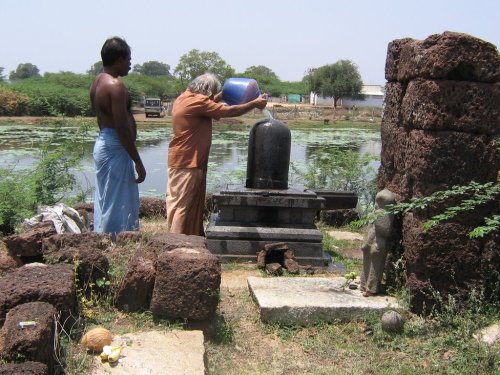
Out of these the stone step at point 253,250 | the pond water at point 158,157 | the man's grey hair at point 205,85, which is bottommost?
the pond water at point 158,157

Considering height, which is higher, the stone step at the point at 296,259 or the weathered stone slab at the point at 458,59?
the weathered stone slab at the point at 458,59

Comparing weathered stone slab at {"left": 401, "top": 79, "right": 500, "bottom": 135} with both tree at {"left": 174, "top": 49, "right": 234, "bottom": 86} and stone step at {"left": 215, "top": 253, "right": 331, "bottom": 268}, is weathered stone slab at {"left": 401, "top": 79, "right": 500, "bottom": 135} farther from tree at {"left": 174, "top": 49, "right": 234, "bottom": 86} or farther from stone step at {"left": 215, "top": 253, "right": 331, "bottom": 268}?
tree at {"left": 174, "top": 49, "right": 234, "bottom": 86}

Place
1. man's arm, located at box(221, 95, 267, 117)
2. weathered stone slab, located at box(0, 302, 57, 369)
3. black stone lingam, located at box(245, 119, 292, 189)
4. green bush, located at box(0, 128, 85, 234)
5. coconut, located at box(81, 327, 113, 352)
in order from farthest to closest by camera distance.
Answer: green bush, located at box(0, 128, 85, 234) < black stone lingam, located at box(245, 119, 292, 189) < man's arm, located at box(221, 95, 267, 117) < coconut, located at box(81, 327, 113, 352) < weathered stone slab, located at box(0, 302, 57, 369)

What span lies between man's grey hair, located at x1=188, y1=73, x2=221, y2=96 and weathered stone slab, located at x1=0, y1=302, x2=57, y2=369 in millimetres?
2892

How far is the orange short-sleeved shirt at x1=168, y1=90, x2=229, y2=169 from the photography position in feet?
16.3

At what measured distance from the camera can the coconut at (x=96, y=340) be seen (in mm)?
2736

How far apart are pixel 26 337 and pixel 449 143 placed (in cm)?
266

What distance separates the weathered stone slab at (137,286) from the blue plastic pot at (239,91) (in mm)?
2379

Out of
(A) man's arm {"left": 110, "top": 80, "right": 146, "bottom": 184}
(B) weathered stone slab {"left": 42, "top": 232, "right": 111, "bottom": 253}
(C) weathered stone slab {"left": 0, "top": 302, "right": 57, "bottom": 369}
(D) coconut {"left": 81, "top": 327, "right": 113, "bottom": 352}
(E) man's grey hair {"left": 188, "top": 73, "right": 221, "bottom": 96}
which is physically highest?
(E) man's grey hair {"left": 188, "top": 73, "right": 221, "bottom": 96}

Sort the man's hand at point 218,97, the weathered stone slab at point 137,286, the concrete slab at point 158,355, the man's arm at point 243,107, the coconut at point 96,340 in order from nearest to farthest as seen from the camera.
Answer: the concrete slab at point 158,355, the coconut at point 96,340, the weathered stone slab at point 137,286, the man's arm at point 243,107, the man's hand at point 218,97

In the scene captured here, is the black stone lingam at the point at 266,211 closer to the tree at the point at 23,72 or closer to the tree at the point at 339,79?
the tree at the point at 339,79

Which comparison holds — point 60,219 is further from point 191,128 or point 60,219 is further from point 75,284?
point 75,284

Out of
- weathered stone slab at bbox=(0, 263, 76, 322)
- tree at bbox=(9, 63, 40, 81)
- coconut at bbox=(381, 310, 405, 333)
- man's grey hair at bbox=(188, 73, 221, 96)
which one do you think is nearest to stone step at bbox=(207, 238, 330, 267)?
man's grey hair at bbox=(188, 73, 221, 96)

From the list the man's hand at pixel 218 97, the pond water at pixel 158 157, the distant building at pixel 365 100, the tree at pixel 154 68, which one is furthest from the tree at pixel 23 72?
the man's hand at pixel 218 97
